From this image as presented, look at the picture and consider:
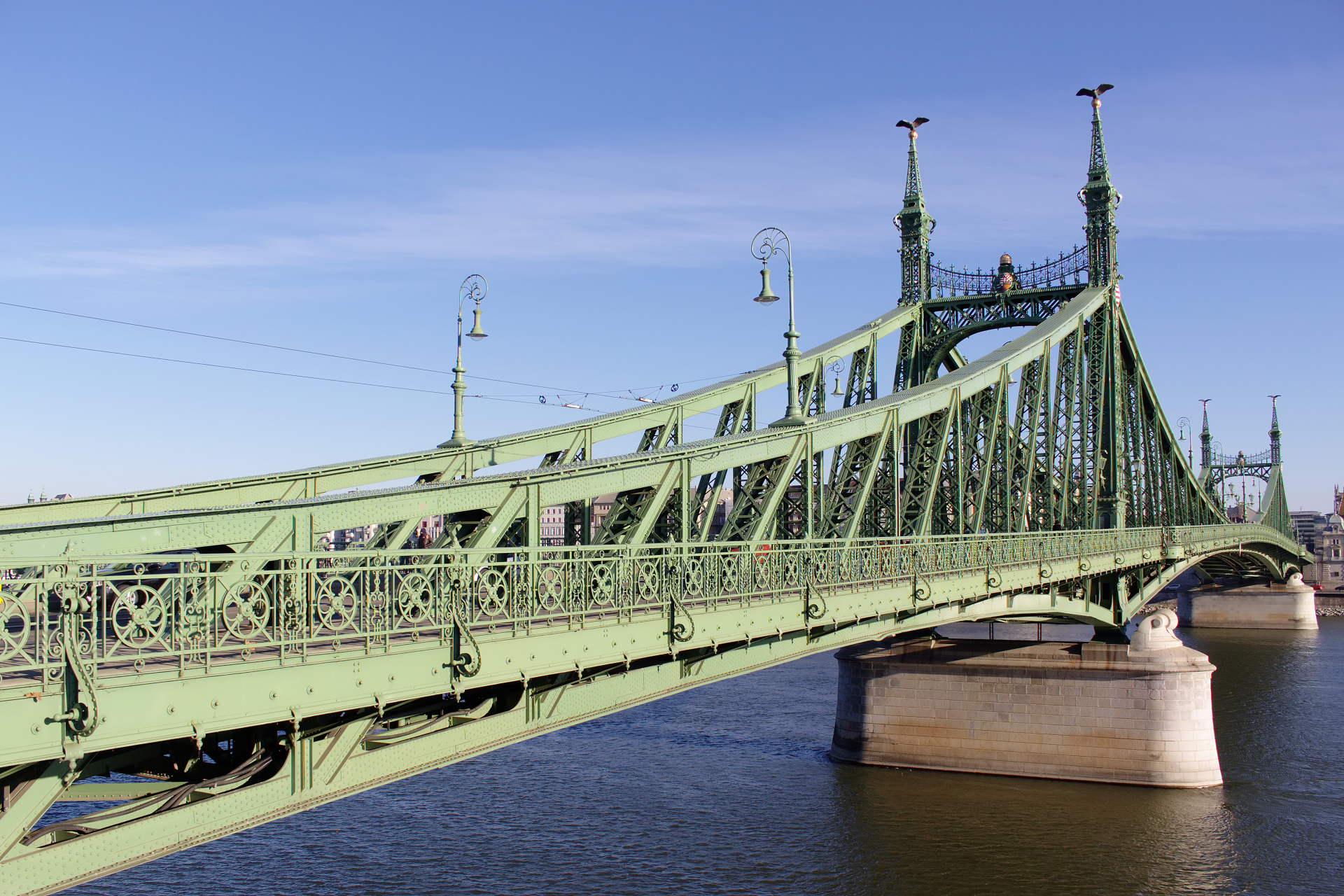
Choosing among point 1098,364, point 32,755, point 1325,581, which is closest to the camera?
point 32,755

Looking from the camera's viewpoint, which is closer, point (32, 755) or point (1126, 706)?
point (32, 755)

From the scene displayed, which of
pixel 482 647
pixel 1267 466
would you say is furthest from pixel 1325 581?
pixel 482 647

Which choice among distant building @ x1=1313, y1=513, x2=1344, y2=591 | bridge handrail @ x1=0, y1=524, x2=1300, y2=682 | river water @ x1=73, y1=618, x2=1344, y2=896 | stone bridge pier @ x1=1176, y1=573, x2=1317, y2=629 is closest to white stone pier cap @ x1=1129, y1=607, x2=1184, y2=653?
river water @ x1=73, y1=618, x2=1344, y2=896

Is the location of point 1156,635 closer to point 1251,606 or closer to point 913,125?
point 913,125

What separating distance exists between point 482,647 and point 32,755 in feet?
14.3

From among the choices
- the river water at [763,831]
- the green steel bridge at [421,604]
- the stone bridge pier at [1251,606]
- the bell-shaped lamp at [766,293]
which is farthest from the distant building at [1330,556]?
the bell-shaped lamp at [766,293]

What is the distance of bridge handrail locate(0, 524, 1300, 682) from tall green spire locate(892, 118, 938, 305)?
2424 cm

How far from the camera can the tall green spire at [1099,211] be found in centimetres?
4359

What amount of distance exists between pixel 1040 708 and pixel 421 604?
960 inches

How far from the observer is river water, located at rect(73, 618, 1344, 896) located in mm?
22375

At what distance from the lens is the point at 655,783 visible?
29.6m

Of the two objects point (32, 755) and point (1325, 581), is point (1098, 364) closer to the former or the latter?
point (32, 755)

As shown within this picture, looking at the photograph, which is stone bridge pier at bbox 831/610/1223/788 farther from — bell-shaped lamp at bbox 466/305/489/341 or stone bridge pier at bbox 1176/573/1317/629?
stone bridge pier at bbox 1176/573/1317/629

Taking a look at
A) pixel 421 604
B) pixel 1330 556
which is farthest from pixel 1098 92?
pixel 1330 556
